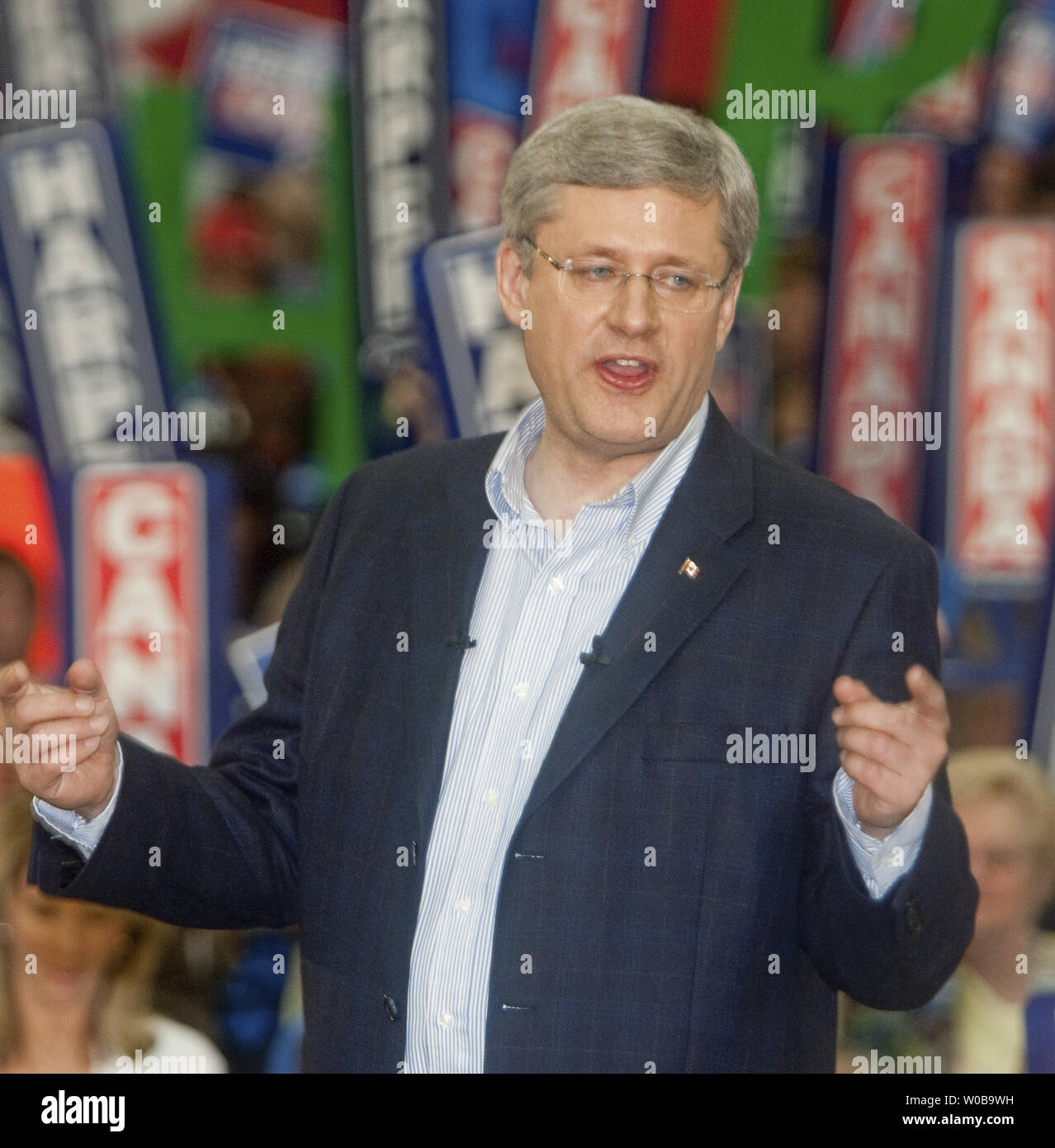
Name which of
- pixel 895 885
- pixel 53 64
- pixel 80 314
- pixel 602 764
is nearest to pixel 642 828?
pixel 602 764

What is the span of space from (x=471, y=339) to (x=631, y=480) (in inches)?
63.7

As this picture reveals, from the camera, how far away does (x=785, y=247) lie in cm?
329

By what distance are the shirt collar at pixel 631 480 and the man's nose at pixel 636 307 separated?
0.16 meters

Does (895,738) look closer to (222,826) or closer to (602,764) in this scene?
(602,764)

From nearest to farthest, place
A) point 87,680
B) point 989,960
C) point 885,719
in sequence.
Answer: point 885,719 → point 87,680 → point 989,960

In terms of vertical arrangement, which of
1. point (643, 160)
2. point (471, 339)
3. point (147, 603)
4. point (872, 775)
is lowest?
point (872, 775)

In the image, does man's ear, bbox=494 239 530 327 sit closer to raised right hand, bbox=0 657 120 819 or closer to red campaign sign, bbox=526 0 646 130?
raised right hand, bbox=0 657 120 819

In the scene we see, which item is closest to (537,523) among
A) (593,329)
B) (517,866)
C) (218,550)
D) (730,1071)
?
(593,329)

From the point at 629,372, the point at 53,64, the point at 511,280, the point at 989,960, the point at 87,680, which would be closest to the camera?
the point at 87,680

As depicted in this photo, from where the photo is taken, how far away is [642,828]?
1.52 m

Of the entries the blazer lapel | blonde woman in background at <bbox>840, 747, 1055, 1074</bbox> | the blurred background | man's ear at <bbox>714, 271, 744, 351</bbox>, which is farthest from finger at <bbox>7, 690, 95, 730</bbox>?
blonde woman in background at <bbox>840, 747, 1055, 1074</bbox>

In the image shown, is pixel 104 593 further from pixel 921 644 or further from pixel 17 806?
pixel 921 644

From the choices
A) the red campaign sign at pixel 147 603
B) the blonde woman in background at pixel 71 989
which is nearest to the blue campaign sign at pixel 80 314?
the red campaign sign at pixel 147 603

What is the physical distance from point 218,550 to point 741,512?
1.90 meters
